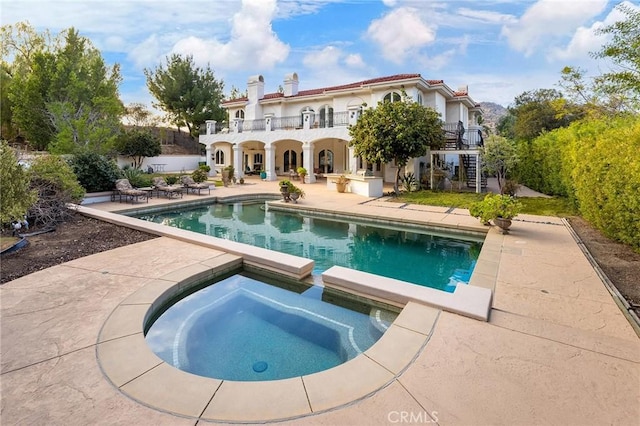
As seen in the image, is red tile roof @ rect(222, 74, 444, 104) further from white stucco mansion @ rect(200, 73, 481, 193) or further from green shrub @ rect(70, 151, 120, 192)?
green shrub @ rect(70, 151, 120, 192)

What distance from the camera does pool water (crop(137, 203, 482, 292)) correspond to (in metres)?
7.42

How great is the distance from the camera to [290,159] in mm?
29469

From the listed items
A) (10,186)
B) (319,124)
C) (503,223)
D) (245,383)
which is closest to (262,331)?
(245,383)

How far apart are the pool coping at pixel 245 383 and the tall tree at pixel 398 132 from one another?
12931 millimetres

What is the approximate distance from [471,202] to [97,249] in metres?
12.5

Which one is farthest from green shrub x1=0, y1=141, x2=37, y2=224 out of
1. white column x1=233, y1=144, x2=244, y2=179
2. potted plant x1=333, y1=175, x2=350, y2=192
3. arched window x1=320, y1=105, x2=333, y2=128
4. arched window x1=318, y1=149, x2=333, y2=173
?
arched window x1=318, y1=149, x2=333, y2=173

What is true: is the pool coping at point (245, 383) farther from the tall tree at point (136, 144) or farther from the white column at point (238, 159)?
the tall tree at point (136, 144)

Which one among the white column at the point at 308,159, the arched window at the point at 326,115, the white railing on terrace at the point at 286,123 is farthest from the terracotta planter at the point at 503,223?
the white railing on terrace at the point at 286,123

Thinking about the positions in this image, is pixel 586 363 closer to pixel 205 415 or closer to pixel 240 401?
pixel 240 401

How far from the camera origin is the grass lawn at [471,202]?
12.5 metres

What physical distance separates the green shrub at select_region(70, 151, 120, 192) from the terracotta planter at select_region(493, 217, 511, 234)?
15.9 metres

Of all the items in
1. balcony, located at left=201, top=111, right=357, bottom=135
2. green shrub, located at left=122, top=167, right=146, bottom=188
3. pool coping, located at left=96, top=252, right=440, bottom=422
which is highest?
balcony, located at left=201, top=111, right=357, bottom=135

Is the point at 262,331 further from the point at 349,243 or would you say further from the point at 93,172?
the point at 93,172

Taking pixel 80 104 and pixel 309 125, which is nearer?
pixel 309 125
